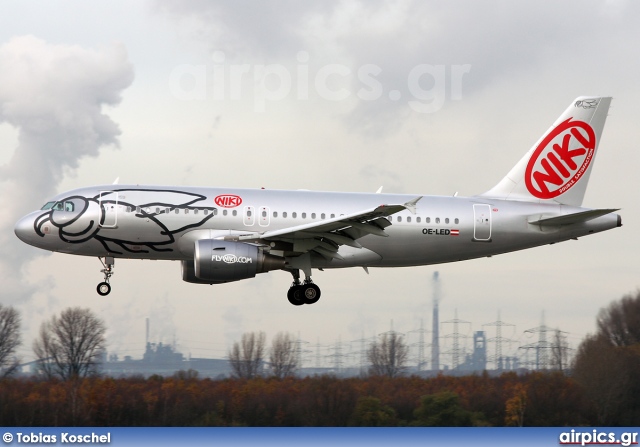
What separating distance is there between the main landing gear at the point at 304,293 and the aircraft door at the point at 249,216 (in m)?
3.18

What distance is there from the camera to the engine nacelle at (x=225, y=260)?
31.9m

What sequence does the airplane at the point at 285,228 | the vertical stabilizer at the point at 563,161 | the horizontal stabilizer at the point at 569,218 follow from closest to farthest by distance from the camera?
the airplane at the point at 285,228, the horizontal stabilizer at the point at 569,218, the vertical stabilizer at the point at 563,161

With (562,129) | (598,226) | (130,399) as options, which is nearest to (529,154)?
(562,129)

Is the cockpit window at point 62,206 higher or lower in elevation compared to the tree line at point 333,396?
higher

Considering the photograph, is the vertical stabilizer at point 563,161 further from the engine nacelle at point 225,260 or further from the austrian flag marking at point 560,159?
the engine nacelle at point 225,260

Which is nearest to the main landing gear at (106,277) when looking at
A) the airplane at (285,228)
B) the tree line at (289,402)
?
the airplane at (285,228)

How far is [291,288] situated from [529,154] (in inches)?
470

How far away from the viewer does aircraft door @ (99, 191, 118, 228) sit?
1291 inches

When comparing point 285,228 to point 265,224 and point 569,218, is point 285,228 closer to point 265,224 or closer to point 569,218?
point 265,224

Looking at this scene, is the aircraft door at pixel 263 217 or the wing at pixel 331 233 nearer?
the wing at pixel 331 233

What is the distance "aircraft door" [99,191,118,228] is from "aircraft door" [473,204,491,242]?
44.5 ft

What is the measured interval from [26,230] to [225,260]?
7717 millimetres

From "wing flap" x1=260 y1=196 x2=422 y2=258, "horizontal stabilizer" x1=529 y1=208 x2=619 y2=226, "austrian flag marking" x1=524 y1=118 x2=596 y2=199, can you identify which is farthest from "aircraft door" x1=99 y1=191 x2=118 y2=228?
"austrian flag marking" x1=524 y1=118 x2=596 y2=199

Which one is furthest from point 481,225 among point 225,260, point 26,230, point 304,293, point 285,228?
point 26,230
